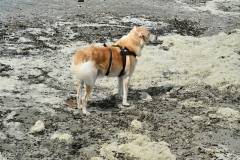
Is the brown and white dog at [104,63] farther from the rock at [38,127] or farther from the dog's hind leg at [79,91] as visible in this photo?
the rock at [38,127]

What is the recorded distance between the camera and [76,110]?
781cm

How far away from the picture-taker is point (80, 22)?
15859mm

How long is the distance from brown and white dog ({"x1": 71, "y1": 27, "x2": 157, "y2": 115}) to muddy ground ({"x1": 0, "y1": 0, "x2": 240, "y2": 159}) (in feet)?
1.65


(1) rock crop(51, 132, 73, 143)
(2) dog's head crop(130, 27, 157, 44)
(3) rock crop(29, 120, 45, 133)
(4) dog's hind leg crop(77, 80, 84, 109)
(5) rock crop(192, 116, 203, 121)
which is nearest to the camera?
(1) rock crop(51, 132, 73, 143)

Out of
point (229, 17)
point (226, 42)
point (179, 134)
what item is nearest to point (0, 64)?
point (179, 134)

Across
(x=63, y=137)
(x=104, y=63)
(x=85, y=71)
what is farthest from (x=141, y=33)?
(x=63, y=137)

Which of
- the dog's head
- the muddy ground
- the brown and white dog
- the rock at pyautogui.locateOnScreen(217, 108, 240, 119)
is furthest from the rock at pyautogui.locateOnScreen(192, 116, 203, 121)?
the dog's head

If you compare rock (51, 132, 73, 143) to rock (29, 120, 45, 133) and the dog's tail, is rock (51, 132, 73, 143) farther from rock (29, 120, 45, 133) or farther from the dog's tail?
the dog's tail

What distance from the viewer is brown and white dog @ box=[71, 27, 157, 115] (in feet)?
23.9

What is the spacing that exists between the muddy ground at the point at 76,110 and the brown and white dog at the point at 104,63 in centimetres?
50

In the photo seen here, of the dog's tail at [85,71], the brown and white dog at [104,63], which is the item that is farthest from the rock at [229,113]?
the dog's tail at [85,71]

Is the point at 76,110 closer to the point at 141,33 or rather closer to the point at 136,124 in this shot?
the point at 136,124

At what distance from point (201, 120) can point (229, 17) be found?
13.2 metres

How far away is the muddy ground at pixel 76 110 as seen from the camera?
635cm
